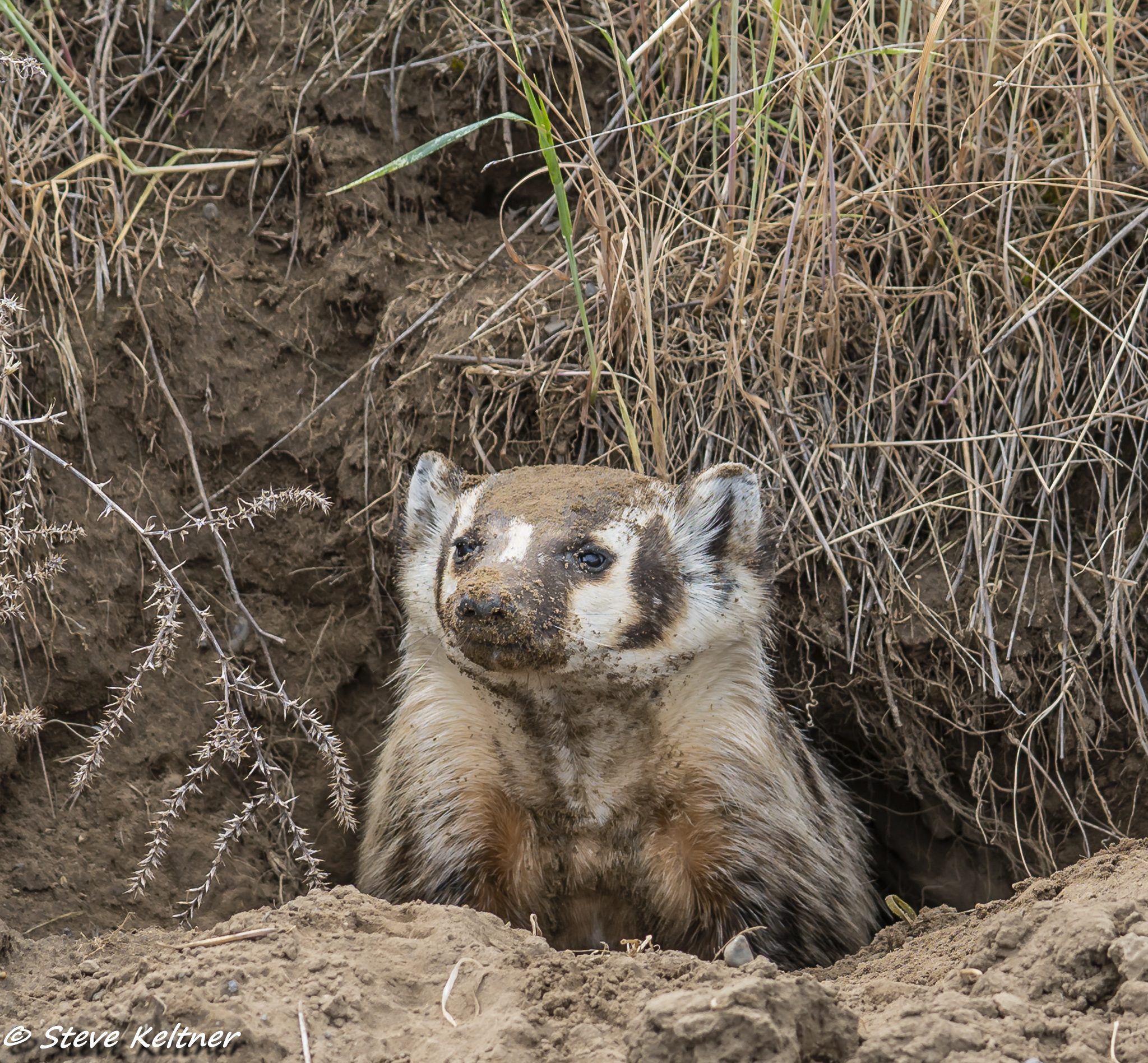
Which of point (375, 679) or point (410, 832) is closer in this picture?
point (410, 832)

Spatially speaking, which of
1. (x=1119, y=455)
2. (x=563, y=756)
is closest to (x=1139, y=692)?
(x=1119, y=455)

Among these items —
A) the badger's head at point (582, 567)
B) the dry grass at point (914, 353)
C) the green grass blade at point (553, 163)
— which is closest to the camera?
the badger's head at point (582, 567)

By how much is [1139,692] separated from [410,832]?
6.14 ft

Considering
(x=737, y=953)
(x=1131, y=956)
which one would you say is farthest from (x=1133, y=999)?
(x=737, y=953)

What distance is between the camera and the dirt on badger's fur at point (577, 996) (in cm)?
180

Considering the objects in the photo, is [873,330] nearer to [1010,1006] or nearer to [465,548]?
[465,548]

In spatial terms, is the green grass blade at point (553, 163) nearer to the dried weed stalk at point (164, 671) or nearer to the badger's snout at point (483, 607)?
the dried weed stalk at point (164, 671)

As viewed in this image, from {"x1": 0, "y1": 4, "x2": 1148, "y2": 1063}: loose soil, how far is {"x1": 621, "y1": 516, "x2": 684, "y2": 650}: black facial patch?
74cm

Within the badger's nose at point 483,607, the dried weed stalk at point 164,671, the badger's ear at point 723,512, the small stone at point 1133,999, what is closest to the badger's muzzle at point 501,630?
the badger's nose at point 483,607

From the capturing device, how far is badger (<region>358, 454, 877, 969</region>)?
295cm

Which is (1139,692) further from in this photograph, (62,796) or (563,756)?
(62,796)

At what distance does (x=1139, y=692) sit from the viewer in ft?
11.2

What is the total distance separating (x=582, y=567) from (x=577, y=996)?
1034mm

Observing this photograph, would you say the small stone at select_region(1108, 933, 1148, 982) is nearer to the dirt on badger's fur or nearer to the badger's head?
the dirt on badger's fur
